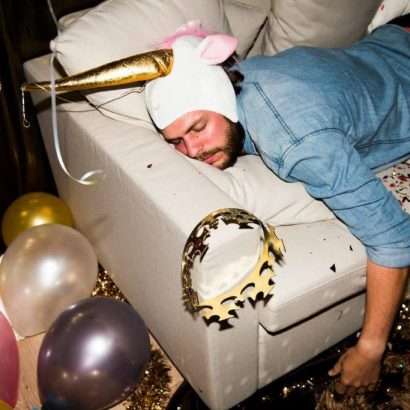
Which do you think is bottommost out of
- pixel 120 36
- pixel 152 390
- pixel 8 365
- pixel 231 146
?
pixel 152 390

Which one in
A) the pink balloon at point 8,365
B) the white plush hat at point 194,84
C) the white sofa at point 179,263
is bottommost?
the pink balloon at point 8,365

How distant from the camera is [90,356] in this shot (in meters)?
1.26

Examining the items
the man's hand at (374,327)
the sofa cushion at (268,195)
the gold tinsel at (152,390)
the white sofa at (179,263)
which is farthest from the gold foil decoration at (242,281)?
the gold tinsel at (152,390)

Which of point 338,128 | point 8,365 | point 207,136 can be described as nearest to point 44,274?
point 8,365

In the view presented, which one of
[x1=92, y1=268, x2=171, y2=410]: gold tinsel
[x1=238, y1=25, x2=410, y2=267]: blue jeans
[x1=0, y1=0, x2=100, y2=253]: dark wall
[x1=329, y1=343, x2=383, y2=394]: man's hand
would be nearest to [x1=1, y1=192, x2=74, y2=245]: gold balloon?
[x1=0, y1=0, x2=100, y2=253]: dark wall

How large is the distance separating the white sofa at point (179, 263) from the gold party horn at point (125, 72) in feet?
0.47

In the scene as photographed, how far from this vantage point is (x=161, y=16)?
136 centimetres

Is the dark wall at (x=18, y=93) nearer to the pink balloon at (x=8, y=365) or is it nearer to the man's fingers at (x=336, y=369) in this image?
the pink balloon at (x=8, y=365)

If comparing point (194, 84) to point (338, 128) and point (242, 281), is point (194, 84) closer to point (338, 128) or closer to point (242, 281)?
point (338, 128)

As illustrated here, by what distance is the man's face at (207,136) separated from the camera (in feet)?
4.23

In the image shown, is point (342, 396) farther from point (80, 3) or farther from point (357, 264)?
point (80, 3)

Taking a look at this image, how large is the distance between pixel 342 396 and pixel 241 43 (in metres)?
1.09

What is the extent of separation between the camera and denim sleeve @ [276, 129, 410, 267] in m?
1.15

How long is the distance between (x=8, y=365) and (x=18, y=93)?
0.84 metres
